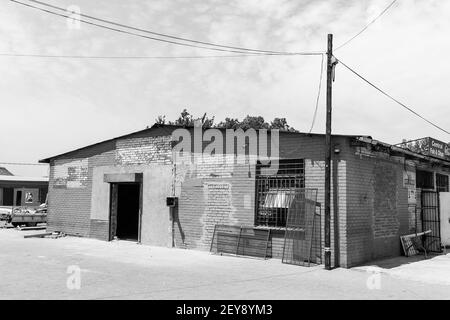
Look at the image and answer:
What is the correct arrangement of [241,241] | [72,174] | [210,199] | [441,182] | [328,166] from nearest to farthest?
[328,166]
[241,241]
[210,199]
[441,182]
[72,174]

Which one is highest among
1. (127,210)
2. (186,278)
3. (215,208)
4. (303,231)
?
(215,208)

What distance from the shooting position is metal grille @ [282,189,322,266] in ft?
38.9

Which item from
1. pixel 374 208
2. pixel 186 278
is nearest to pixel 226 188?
pixel 374 208

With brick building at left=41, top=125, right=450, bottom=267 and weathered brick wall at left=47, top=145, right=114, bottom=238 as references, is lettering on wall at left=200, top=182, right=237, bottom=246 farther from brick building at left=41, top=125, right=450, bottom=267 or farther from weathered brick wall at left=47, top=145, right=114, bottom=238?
weathered brick wall at left=47, top=145, right=114, bottom=238

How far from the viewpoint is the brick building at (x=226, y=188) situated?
39.5 feet

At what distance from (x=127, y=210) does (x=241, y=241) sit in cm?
731

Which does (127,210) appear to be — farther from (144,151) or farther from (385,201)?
(385,201)

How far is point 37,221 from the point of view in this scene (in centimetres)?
2441

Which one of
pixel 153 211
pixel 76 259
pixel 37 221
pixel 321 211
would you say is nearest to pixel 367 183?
pixel 321 211

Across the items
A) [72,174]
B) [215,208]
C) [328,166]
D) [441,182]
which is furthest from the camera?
[72,174]

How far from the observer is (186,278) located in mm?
9500

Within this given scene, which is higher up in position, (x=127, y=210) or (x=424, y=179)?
(x=424, y=179)

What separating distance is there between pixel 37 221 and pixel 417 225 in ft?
62.3

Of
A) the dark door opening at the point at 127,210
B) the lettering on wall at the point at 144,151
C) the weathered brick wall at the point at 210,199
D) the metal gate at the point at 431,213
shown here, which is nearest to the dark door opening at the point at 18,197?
the dark door opening at the point at 127,210
